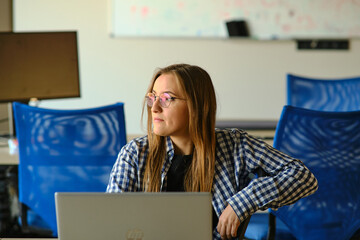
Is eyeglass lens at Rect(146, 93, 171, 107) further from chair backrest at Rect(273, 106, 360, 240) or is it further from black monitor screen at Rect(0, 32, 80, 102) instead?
black monitor screen at Rect(0, 32, 80, 102)

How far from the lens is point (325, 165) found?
6.19 ft

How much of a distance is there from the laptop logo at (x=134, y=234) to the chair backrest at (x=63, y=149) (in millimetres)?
1013

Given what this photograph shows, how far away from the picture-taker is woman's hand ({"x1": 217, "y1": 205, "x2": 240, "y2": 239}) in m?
1.37

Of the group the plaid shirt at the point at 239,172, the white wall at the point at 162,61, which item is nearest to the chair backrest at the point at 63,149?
the plaid shirt at the point at 239,172

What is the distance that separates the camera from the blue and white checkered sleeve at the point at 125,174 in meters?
1.50

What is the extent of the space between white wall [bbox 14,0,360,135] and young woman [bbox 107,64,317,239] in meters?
3.02

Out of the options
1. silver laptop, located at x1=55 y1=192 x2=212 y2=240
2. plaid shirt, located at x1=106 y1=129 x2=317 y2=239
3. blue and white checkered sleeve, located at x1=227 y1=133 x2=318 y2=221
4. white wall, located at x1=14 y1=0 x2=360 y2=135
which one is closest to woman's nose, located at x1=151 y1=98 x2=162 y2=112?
plaid shirt, located at x1=106 y1=129 x2=317 y2=239

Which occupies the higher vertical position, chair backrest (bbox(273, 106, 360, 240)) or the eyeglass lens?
the eyeglass lens

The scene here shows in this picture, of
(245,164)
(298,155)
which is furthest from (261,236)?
(245,164)

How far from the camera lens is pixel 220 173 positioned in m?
1.54

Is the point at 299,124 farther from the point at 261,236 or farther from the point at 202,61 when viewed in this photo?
the point at 202,61

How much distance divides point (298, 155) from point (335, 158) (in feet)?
0.46

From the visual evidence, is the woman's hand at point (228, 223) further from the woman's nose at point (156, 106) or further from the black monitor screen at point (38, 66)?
the black monitor screen at point (38, 66)

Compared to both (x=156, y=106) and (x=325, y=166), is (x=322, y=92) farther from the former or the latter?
(x=156, y=106)
